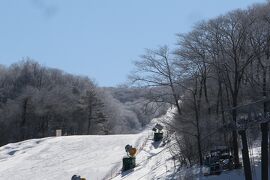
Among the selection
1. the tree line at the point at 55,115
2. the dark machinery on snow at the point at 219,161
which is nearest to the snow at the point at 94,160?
the dark machinery on snow at the point at 219,161

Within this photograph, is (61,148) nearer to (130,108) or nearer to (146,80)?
(146,80)

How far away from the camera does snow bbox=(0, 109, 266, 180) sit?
34.7m

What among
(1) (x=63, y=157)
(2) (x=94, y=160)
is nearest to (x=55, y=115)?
(1) (x=63, y=157)

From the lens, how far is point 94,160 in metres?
46.7

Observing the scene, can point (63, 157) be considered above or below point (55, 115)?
below

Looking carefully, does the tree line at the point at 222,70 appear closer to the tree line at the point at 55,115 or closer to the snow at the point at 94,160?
the snow at the point at 94,160

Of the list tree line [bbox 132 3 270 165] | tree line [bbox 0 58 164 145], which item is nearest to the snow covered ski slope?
tree line [bbox 132 3 270 165]

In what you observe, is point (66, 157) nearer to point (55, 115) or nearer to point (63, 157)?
point (63, 157)

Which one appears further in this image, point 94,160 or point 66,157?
point 66,157

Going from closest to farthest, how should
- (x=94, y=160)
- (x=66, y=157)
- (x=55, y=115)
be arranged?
(x=94, y=160) → (x=66, y=157) → (x=55, y=115)

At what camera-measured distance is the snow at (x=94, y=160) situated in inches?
1366

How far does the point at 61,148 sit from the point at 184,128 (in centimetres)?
2117

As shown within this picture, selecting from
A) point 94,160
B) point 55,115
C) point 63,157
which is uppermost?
point 55,115

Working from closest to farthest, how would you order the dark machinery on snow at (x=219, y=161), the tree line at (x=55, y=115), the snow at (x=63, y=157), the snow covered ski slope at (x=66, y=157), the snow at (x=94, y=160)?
the dark machinery on snow at (x=219, y=161)
the snow at (x=94, y=160)
the snow covered ski slope at (x=66, y=157)
the snow at (x=63, y=157)
the tree line at (x=55, y=115)
